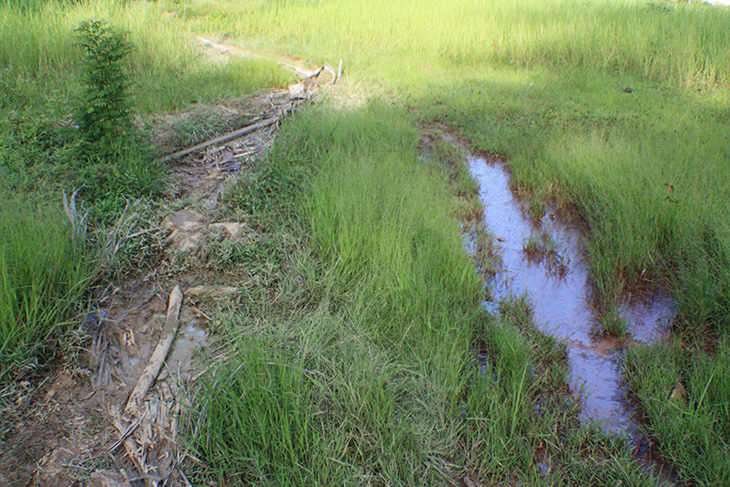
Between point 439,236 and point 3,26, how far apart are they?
7.16 m

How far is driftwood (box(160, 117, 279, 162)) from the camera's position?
4.63m

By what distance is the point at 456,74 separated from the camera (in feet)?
25.4

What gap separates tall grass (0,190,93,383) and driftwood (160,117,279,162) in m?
1.61

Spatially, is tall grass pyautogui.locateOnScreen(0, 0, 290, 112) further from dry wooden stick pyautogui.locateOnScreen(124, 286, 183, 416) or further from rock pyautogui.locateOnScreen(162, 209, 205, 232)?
dry wooden stick pyautogui.locateOnScreen(124, 286, 183, 416)

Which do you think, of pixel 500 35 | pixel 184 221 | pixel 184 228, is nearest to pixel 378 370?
pixel 184 228

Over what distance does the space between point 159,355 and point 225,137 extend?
299cm

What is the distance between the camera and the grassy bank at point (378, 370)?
221cm

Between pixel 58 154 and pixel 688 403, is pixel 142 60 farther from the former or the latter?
pixel 688 403

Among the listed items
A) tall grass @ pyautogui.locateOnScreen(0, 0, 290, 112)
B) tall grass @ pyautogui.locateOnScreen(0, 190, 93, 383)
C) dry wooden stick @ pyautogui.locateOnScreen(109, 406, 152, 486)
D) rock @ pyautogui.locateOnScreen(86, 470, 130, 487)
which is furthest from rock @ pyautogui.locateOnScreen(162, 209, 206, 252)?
tall grass @ pyautogui.locateOnScreen(0, 0, 290, 112)

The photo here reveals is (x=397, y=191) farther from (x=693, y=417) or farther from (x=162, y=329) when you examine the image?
(x=693, y=417)

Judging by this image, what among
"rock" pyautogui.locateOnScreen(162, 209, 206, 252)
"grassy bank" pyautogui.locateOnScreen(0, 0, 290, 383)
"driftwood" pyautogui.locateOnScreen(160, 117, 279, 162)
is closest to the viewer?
"grassy bank" pyautogui.locateOnScreen(0, 0, 290, 383)

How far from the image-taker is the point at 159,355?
8.72ft

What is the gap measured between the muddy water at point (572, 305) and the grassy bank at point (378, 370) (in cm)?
16

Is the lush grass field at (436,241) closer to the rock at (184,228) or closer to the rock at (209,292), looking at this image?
the rock at (209,292)
